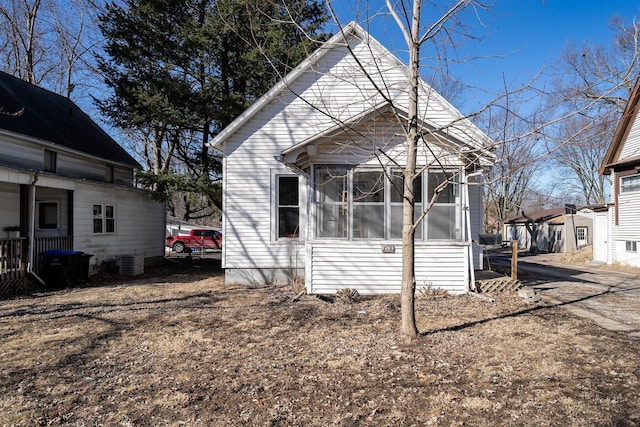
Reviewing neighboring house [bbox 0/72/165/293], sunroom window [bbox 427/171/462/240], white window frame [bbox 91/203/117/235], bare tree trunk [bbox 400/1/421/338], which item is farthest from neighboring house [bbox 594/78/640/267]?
white window frame [bbox 91/203/117/235]

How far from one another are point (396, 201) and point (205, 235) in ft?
71.8

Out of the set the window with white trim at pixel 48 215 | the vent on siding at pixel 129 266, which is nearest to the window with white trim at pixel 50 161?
the window with white trim at pixel 48 215

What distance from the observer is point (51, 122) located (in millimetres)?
14344

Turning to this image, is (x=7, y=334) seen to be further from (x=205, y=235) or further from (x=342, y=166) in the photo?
(x=205, y=235)

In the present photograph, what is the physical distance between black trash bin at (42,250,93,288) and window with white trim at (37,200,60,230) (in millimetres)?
2574

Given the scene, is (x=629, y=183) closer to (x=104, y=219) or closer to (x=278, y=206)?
(x=278, y=206)

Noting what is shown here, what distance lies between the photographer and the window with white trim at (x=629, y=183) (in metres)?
16.4

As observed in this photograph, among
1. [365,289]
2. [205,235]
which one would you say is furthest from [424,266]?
[205,235]

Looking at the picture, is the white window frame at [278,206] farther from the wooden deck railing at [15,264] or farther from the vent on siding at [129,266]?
the wooden deck railing at [15,264]

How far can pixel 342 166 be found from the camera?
30.1 ft

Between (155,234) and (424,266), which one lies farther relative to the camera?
(155,234)

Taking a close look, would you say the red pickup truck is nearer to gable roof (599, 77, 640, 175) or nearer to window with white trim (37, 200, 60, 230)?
window with white trim (37, 200, 60, 230)

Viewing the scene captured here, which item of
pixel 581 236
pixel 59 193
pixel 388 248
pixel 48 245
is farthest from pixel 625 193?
pixel 59 193

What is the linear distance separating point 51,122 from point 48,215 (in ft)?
11.2
